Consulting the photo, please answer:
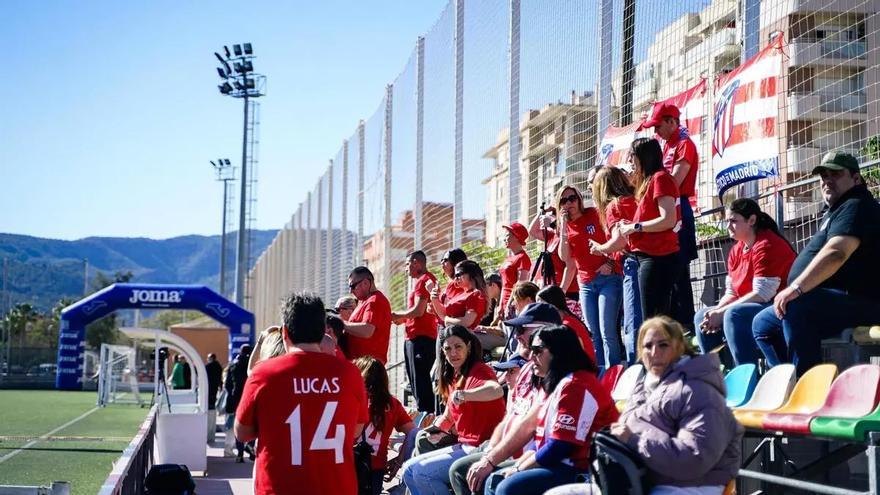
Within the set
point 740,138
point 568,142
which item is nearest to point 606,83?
point 568,142

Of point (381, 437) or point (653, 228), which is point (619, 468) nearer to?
point (653, 228)

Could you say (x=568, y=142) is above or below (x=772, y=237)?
above

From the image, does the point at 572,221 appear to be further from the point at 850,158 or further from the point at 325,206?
the point at 325,206

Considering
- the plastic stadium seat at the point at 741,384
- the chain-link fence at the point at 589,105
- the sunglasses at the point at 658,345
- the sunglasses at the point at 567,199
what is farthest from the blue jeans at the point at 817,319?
the sunglasses at the point at 567,199

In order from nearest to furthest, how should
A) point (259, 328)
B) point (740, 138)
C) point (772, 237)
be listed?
point (772, 237), point (740, 138), point (259, 328)

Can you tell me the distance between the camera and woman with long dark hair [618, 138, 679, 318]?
7.46m

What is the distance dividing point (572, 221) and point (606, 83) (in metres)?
1.38

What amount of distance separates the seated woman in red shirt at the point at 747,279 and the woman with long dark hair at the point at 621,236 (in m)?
0.54

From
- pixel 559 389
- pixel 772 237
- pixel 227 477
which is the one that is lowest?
pixel 227 477

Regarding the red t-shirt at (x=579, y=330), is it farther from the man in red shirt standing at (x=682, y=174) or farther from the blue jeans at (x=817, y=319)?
the blue jeans at (x=817, y=319)

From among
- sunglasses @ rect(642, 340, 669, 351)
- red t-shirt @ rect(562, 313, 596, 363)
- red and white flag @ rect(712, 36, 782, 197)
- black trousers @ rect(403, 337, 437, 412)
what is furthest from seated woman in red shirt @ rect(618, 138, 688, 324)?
black trousers @ rect(403, 337, 437, 412)

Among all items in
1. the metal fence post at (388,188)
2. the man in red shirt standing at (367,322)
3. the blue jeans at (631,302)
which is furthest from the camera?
the metal fence post at (388,188)

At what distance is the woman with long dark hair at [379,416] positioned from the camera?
27.8 feet

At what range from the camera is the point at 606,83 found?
966 cm
